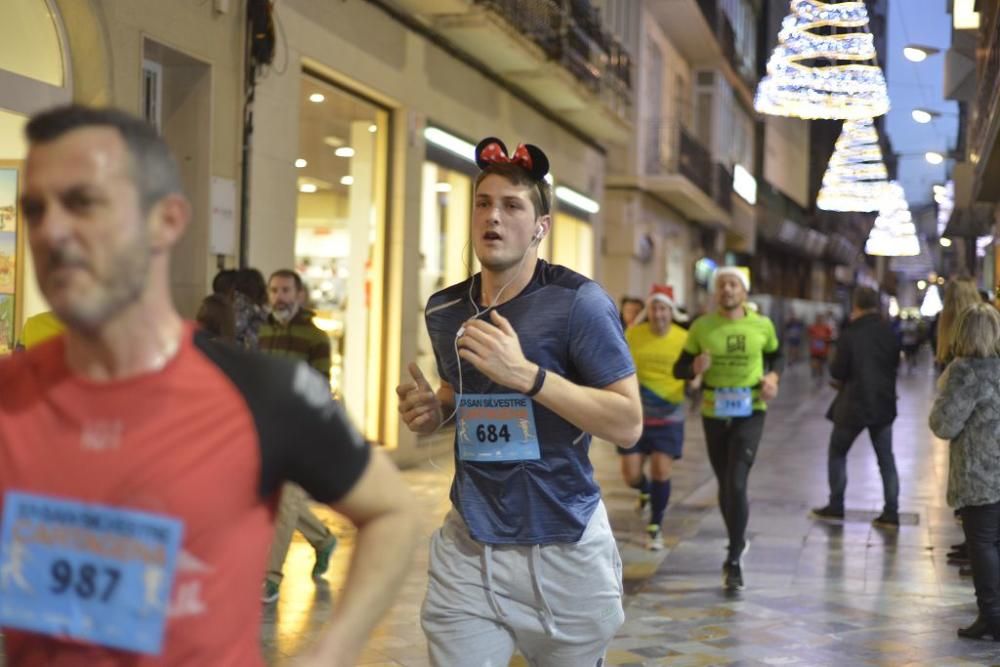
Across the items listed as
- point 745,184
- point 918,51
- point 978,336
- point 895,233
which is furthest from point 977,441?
point 745,184

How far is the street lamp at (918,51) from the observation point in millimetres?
27469

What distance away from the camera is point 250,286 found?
29.0 feet

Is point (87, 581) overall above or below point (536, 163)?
below

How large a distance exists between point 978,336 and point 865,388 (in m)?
4.33

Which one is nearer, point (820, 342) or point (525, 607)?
point (525, 607)

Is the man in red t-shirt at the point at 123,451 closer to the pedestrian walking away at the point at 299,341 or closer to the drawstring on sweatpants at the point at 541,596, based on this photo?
the drawstring on sweatpants at the point at 541,596

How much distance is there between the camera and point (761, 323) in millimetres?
9844

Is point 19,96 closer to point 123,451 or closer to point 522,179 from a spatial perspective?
point 522,179

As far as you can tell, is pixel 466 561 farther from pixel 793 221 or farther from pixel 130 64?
pixel 793 221

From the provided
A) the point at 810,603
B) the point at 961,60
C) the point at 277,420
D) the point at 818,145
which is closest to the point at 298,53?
the point at 810,603

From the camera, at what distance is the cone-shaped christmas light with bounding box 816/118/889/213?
31453mm

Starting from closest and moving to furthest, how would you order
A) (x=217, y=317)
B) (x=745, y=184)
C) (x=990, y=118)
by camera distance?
(x=217, y=317) < (x=990, y=118) < (x=745, y=184)

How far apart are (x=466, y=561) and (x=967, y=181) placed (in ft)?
93.8

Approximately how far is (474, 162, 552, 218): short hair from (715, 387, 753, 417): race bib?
5.56 meters
